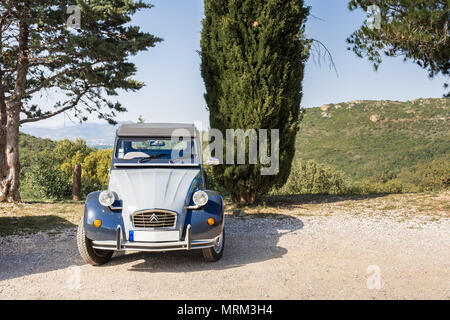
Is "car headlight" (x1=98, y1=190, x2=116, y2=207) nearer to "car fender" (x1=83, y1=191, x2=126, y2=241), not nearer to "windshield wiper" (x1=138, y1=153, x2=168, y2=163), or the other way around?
"car fender" (x1=83, y1=191, x2=126, y2=241)

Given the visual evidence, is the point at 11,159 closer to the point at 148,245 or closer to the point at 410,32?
the point at 148,245

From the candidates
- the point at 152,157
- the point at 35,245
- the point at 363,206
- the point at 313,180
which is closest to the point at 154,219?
the point at 152,157

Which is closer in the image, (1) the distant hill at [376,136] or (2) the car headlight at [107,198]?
(2) the car headlight at [107,198]

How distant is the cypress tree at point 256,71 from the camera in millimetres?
10438

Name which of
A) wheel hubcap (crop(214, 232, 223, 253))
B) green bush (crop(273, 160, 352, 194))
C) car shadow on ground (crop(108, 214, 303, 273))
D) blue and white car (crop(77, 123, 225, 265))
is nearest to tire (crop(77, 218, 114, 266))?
blue and white car (crop(77, 123, 225, 265))

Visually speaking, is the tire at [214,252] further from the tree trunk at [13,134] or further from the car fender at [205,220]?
the tree trunk at [13,134]

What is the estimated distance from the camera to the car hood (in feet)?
17.1

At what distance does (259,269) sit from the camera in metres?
5.27

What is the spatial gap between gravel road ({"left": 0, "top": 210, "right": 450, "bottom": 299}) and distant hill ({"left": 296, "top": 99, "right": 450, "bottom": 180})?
105ft

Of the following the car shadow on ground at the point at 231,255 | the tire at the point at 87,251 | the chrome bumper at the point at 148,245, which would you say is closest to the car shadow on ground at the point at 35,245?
the tire at the point at 87,251

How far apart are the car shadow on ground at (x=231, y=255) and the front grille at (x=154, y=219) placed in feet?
2.13

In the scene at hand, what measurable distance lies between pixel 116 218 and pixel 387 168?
1607 inches

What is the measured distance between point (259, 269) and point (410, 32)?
892 cm

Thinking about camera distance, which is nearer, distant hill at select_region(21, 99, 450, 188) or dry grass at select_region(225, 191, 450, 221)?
dry grass at select_region(225, 191, 450, 221)
